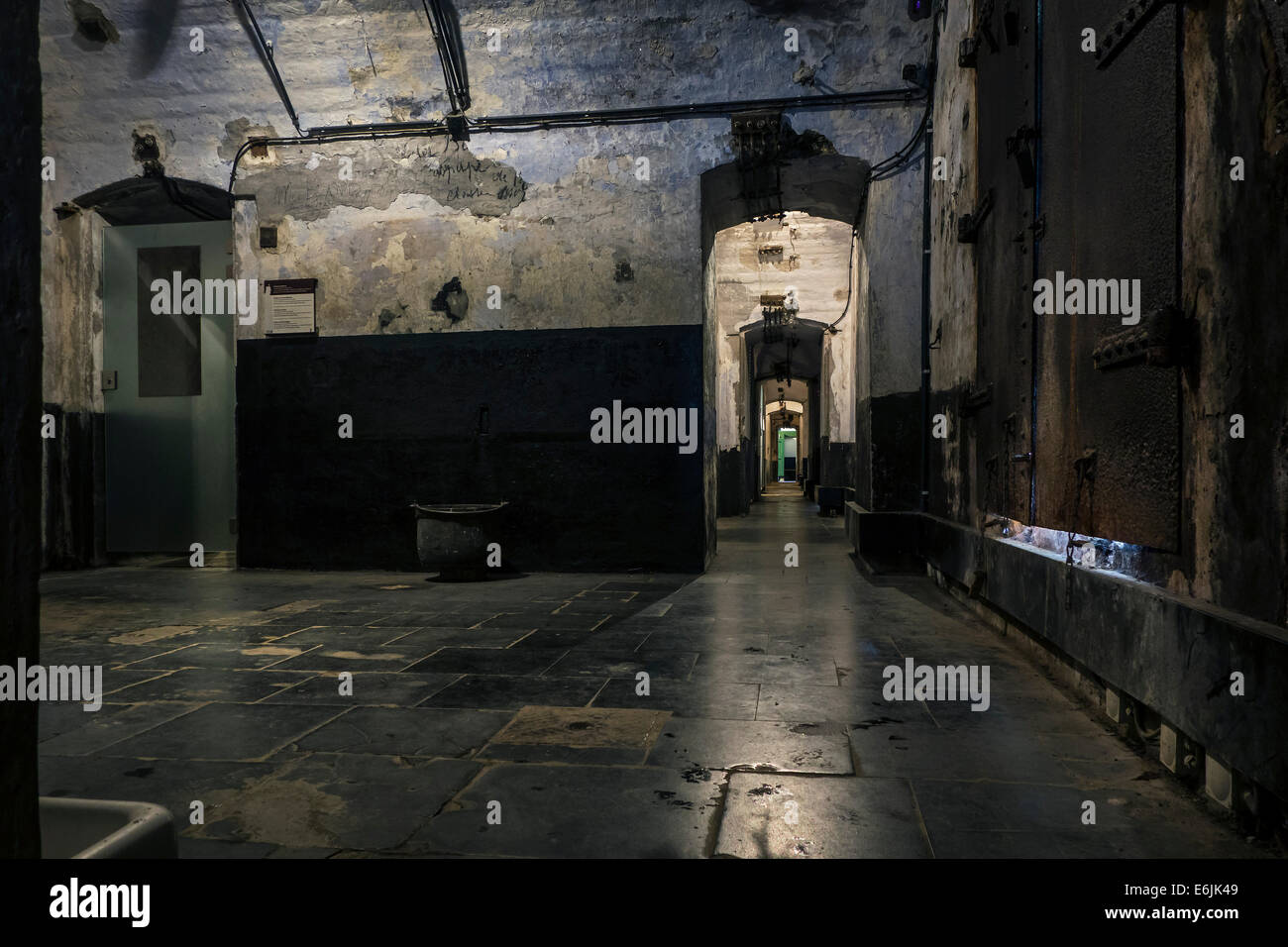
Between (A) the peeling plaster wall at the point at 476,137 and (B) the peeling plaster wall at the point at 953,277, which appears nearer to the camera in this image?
(B) the peeling plaster wall at the point at 953,277

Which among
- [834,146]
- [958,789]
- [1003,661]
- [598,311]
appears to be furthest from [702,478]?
[958,789]

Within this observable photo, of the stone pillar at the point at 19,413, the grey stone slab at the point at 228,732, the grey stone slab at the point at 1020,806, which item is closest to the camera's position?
the stone pillar at the point at 19,413

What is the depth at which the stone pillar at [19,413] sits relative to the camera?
100 centimetres

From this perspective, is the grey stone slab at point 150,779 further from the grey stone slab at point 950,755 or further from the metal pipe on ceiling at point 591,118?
the metal pipe on ceiling at point 591,118

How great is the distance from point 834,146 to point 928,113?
2.63 feet

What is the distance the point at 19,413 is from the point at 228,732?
2.06 meters

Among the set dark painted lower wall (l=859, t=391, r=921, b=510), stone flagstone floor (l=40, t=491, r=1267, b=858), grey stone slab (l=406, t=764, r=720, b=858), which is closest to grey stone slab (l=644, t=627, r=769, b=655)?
stone flagstone floor (l=40, t=491, r=1267, b=858)

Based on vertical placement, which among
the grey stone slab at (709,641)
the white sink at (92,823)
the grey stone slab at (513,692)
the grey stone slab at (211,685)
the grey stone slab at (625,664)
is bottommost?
the grey stone slab at (709,641)

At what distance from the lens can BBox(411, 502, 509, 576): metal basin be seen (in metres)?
6.42

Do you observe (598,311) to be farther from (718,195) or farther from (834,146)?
(834,146)

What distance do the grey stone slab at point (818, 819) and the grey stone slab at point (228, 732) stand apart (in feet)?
5.06

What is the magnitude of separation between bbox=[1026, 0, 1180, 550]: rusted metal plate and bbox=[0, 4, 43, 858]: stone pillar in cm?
265

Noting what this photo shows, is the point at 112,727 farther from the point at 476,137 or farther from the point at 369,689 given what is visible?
the point at 476,137

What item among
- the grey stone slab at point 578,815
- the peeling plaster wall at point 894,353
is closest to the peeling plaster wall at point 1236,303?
the grey stone slab at point 578,815
